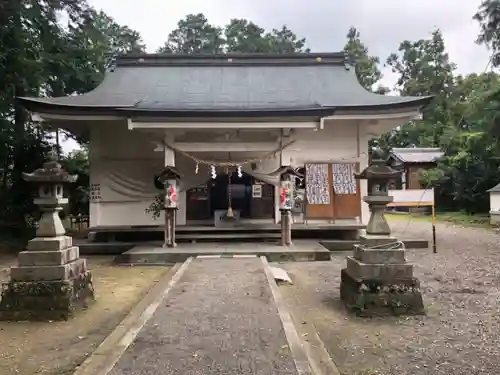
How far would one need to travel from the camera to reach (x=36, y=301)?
5434 millimetres

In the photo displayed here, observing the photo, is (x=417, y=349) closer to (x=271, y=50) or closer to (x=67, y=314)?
(x=67, y=314)

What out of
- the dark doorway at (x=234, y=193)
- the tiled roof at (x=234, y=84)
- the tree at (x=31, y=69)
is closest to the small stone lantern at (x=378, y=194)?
the tiled roof at (x=234, y=84)

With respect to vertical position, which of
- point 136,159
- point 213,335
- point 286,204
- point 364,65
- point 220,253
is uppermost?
point 364,65

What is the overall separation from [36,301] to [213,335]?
104 inches

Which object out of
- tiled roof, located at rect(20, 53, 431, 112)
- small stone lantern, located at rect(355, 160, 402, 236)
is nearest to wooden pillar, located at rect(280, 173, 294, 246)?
tiled roof, located at rect(20, 53, 431, 112)

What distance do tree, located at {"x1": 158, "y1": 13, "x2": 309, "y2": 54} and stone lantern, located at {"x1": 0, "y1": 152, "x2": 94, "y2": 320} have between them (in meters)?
46.7

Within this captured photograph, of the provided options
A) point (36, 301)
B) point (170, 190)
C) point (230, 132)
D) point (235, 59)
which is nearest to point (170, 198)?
point (170, 190)

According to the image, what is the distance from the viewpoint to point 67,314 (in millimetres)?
5430

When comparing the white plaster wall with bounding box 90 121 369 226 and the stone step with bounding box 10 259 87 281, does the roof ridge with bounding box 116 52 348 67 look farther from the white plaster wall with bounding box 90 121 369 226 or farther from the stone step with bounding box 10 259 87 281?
the stone step with bounding box 10 259 87 281

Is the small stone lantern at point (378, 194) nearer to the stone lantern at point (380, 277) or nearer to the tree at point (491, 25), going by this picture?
the stone lantern at point (380, 277)

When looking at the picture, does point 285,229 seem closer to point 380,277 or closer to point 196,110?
point 196,110

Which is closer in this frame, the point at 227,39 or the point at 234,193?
the point at 234,193

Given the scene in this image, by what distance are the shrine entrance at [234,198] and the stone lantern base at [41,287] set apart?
763 centimetres

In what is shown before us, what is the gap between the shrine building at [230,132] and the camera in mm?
10344
